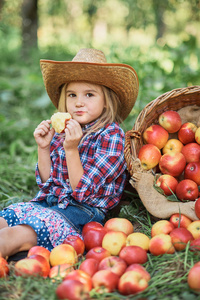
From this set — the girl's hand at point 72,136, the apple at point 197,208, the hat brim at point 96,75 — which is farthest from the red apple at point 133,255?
the hat brim at point 96,75

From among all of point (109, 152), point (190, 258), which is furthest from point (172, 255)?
point (109, 152)

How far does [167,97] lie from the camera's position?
2.65 m

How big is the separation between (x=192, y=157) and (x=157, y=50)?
5023 mm

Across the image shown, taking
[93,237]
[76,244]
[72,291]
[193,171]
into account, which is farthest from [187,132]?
[72,291]

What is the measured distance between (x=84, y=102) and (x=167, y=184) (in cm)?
89

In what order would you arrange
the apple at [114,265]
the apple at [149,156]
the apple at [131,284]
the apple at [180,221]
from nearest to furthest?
the apple at [131,284]
the apple at [114,265]
the apple at [180,221]
the apple at [149,156]

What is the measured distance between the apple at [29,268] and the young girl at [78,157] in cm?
43

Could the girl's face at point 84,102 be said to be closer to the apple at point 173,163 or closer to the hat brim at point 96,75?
the hat brim at point 96,75

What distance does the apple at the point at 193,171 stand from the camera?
2.52 metres

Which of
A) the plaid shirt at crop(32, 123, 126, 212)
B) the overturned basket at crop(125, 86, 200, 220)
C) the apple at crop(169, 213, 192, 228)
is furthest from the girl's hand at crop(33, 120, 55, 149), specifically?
the apple at crop(169, 213, 192, 228)

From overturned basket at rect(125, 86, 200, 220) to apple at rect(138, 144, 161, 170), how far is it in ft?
0.17

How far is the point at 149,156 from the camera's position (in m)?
2.59

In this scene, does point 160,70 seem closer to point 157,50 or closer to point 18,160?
point 157,50

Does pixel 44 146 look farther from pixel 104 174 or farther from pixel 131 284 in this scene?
pixel 131 284
